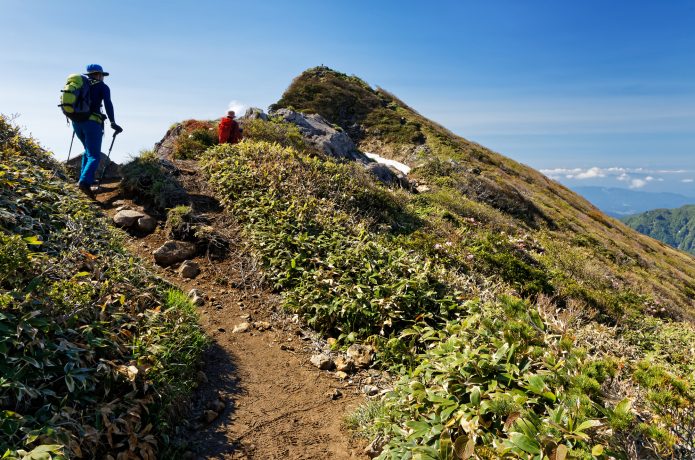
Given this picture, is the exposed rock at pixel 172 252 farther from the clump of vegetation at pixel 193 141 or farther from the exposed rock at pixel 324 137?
the exposed rock at pixel 324 137

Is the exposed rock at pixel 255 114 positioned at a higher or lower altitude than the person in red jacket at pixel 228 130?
higher

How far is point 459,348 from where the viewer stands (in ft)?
16.9

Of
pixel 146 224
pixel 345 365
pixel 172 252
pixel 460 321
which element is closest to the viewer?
pixel 345 365

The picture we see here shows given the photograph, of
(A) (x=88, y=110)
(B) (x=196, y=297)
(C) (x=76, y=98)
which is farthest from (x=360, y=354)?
(C) (x=76, y=98)

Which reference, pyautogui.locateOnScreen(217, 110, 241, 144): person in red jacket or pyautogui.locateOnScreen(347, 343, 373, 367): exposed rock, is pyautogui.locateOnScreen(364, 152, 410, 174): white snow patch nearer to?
pyautogui.locateOnScreen(217, 110, 241, 144): person in red jacket

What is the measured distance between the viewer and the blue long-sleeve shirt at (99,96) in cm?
981

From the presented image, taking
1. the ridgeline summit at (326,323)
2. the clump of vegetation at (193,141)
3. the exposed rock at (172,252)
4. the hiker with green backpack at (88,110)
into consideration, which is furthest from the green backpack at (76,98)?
the clump of vegetation at (193,141)

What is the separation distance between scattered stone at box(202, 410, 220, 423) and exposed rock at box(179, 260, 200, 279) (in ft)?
12.5

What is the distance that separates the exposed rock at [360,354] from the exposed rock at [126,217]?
5.97 meters

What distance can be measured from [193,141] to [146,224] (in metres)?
6.95

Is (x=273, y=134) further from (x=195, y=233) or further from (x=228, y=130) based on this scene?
(x=195, y=233)

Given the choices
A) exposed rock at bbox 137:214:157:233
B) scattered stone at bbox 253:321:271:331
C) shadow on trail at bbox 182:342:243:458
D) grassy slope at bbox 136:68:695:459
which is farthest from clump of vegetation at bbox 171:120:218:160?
shadow on trail at bbox 182:342:243:458

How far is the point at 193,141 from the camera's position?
50.4ft

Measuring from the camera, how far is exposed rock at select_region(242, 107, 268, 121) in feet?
68.7
